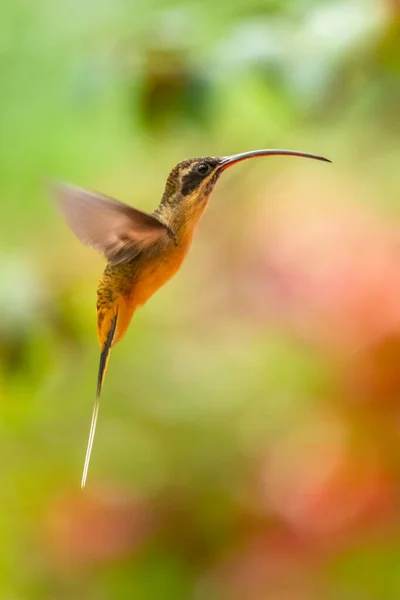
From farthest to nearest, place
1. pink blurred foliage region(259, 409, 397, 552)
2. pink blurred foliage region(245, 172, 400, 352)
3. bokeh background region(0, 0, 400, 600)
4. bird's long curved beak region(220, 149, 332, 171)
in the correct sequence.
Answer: pink blurred foliage region(245, 172, 400, 352), pink blurred foliage region(259, 409, 397, 552), bokeh background region(0, 0, 400, 600), bird's long curved beak region(220, 149, 332, 171)

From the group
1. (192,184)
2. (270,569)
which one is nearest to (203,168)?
(192,184)

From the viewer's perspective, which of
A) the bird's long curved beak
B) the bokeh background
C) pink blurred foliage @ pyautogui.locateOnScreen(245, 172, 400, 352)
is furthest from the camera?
pink blurred foliage @ pyautogui.locateOnScreen(245, 172, 400, 352)

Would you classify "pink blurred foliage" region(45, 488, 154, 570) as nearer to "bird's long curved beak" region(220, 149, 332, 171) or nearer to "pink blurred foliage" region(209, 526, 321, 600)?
"pink blurred foliage" region(209, 526, 321, 600)

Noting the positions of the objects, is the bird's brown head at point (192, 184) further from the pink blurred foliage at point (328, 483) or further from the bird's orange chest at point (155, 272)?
the pink blurred foliage at point (328, 483)

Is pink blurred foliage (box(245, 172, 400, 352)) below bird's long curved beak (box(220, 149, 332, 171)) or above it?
above

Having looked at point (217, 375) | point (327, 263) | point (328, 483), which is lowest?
point (328, 483)

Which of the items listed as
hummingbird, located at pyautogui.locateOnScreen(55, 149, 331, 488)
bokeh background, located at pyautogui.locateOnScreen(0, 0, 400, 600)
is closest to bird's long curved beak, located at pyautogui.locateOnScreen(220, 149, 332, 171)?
hummingbird, located at pyautogui.locateOnScreen(55, 149, 331, 488)

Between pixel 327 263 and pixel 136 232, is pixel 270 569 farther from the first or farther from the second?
pixel 136 232
